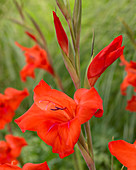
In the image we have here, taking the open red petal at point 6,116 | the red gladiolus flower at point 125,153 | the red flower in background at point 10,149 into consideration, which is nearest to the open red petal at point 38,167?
the red gladiolus flower at point 125,153

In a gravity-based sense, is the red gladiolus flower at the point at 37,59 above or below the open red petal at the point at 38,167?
below

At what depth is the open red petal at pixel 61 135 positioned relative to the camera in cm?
40

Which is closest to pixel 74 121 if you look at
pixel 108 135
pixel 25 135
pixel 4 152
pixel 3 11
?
pixel 4 152

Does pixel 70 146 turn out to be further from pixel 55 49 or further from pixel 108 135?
pixel 55 49

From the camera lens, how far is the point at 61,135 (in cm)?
42

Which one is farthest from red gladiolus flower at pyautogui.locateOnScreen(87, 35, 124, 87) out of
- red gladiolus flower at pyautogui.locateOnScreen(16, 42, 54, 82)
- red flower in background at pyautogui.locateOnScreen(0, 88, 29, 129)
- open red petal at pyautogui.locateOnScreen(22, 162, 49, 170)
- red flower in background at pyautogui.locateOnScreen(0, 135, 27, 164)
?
red gladiolus flower at pyautogui.locateOnScreen(16, 42, 54, 82)

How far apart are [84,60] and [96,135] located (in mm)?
582

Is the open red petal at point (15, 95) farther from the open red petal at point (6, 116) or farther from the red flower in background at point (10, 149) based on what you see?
the red flower in background at point (10, 149)

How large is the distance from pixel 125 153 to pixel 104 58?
0.50 feet

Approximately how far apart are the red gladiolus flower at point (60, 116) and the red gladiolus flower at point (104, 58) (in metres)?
0.05

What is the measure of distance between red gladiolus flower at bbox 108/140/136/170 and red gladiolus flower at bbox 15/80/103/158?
51mm

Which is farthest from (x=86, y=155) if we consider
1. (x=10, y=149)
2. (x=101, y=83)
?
(x=101, y=83)

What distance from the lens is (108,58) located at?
45 cm

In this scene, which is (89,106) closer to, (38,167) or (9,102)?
(38,167)
